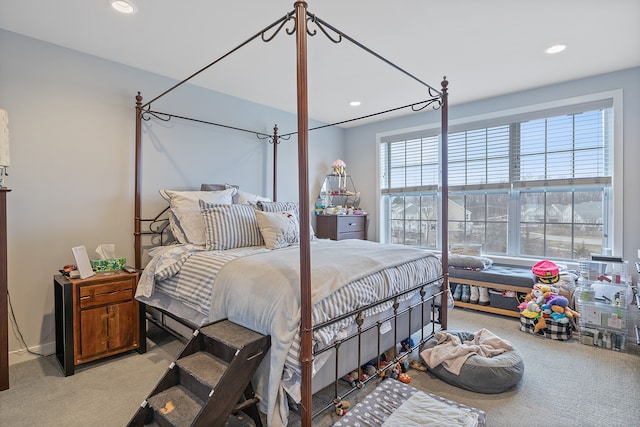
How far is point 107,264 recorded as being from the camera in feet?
8.50

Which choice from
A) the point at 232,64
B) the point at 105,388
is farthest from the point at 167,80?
the point at 105,388

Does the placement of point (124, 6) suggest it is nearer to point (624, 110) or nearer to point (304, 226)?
point (304, 226)

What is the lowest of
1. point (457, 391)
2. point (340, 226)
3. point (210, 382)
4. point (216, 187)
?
point (457, 391)

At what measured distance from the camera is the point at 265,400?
1.71 meters

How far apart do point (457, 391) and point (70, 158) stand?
3.38 meters

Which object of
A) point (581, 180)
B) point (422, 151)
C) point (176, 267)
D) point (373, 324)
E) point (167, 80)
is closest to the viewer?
point (373, 324)

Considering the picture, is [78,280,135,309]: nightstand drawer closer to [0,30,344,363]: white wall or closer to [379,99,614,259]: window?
[0,30,344,363]: white wall

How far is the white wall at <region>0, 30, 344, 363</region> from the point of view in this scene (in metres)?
2.45

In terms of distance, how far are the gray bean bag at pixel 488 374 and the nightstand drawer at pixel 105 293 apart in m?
2.40

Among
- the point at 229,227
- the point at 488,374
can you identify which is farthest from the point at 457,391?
the point at 229,227

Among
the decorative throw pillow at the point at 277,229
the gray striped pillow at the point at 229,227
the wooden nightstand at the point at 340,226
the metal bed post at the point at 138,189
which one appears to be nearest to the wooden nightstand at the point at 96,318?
the metal bed post at the point at 138,189

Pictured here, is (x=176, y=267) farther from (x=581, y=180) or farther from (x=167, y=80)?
(x=581, y=180)

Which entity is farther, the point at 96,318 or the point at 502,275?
the point at 502,275

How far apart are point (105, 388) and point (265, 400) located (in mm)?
1183
